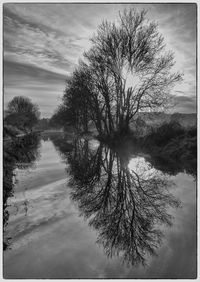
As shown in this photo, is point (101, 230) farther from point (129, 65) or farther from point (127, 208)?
point (129, 65)

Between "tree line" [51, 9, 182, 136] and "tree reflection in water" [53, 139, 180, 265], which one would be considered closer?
"tree reflection in water" [53, 139, 180, 265]

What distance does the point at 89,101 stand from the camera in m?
34.8

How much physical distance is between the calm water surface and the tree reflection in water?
2cm

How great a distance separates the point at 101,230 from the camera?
16.4ft

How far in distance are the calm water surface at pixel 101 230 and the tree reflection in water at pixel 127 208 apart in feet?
0.05

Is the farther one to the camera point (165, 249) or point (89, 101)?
point (89, 101)

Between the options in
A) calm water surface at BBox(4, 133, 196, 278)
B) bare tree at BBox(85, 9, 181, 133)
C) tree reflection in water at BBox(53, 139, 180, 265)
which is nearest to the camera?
calm water surface at BBox(4, 133, 196, 278)

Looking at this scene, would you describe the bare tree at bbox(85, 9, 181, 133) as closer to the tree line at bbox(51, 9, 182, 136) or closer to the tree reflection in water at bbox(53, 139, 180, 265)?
the tree line at bbox(51, 9, 182, 136)

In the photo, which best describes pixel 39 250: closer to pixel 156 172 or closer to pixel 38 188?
pixel 38 188

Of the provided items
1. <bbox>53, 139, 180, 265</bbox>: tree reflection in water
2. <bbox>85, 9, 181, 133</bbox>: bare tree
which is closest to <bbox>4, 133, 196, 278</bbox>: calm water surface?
<bbox>53, 139, 180, 265</bbox>: tree reflection in water

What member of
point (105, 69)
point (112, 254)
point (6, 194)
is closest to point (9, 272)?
point (112, 254)

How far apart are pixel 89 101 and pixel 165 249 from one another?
103ft

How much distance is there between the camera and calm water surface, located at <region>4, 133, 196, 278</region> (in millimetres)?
3773

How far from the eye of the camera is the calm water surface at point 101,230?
377 cm
